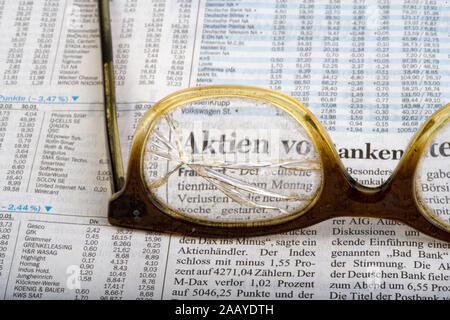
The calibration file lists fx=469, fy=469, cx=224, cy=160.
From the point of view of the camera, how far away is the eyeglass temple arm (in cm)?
44

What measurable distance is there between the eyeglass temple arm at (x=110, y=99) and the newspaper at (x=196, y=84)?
2 centimetres

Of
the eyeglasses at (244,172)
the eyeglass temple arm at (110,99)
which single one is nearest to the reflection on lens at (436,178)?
the eyeglasses at (244,172)

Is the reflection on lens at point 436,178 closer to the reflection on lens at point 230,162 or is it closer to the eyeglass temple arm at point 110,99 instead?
the reflection on lens at point 230,162

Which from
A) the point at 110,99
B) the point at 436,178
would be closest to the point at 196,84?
the point at 110,99

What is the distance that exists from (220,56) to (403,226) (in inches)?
9.9

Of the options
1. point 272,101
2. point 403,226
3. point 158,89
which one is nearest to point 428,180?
point 403,226

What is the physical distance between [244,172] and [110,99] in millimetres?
159

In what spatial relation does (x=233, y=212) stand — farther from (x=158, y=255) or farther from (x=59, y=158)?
(x=59, y=158)

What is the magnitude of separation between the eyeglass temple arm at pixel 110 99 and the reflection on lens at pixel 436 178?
27cm

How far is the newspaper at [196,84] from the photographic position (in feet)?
1.33

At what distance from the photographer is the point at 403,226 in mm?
414

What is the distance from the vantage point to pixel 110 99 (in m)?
0.47

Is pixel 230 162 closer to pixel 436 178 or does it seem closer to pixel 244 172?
pixel 244 172
